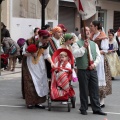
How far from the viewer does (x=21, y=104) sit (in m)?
9.64

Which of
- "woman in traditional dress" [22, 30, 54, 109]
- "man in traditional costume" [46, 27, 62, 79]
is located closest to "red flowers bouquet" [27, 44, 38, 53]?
"woman in traditional dress" [22, 30, 54, 109]

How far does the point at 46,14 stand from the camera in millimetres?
25922

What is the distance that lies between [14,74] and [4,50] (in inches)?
48.6

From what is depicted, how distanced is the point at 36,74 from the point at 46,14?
17.2 meters

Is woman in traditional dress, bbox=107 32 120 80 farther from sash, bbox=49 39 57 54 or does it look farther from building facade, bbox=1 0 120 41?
sash, bbox=49 39 57 54

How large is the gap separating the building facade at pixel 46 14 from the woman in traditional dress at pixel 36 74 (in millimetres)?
8744

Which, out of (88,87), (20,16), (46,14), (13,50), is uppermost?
(46,14)

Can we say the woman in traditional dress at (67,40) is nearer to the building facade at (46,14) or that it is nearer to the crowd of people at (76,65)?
the crowd of people at (76,65)

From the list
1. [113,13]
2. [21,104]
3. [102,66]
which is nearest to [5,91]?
[21,104]

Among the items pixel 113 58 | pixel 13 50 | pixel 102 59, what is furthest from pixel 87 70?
pixel 13 50

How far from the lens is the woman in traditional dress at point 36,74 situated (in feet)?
29.5

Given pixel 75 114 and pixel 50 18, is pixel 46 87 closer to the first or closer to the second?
pixel 75 114

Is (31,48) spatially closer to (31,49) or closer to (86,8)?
(31,49)

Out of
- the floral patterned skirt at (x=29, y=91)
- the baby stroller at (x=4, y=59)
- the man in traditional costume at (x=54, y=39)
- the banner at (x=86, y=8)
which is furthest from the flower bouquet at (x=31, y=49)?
the baby stroller at (x=4, y=59)
